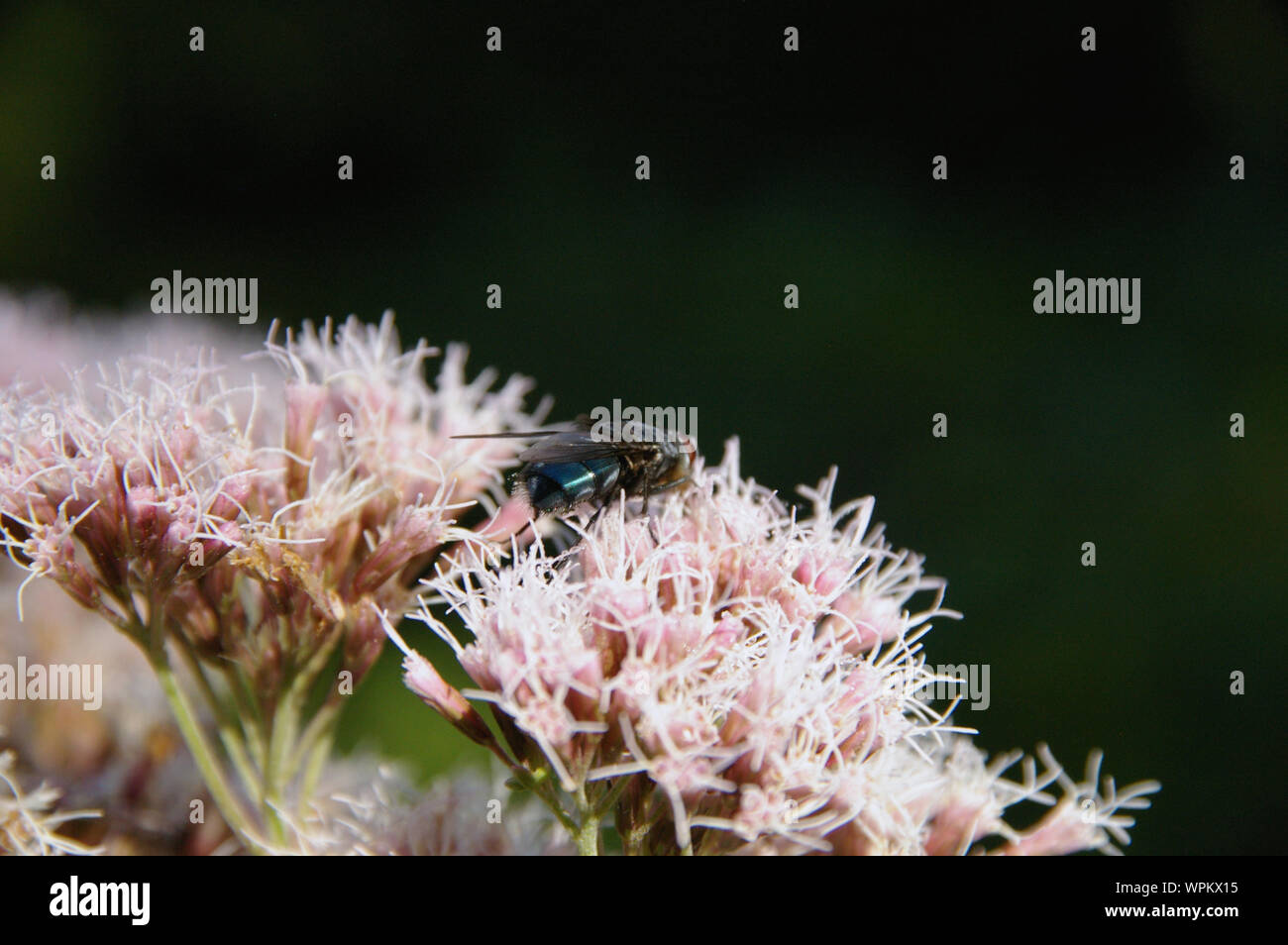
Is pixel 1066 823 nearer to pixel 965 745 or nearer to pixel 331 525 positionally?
pixel 965 745

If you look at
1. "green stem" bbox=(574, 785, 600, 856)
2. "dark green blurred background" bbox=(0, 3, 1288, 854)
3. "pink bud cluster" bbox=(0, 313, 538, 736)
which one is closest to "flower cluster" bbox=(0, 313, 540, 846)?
"pink bud cluster" bbox=(0, 313, 538, 736)

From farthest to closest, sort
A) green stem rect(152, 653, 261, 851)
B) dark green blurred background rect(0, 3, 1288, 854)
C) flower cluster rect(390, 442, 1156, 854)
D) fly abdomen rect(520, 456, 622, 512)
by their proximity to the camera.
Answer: dark green blurred background rect(0, 3, 1288, 854), fly abdomen rect(520, 456, 622, 512), green stem rect(152, 653, 261, 851), flower cluster rect(390, 442, 1156, 854)

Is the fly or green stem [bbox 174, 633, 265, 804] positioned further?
the fly

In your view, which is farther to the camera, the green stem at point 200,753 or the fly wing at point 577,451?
the fly wing at point 577,451

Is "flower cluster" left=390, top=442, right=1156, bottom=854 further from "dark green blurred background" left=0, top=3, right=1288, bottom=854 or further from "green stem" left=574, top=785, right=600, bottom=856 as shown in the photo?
"dark green blurred background" left=0, top=3, right=1288, bottom=854

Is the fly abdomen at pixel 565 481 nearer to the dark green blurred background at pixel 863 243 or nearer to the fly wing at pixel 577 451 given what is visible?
the fly wing at pixel 577 451

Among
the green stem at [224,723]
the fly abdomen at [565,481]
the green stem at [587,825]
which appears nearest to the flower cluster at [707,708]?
the green stem at [587,825]

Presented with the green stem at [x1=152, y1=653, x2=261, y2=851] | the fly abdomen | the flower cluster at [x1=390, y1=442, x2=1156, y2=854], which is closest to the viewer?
the flower cluster at [x1=390, y1=442, x2=1156, y2=854]

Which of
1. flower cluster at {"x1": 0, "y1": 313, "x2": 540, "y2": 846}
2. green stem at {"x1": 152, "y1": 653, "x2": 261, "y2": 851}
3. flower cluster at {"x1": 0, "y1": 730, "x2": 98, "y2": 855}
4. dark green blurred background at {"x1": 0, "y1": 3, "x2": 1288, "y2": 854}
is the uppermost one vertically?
dark green blurred background at {"x1": 0, "y1": 3, "x2": 1288, "y2": 854}
